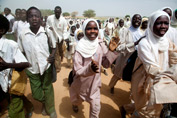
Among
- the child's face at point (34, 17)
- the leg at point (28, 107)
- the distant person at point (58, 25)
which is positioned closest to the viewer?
the child's face at point (34, 17)

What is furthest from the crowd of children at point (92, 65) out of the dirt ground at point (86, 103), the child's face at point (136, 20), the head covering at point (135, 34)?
the child's face at point (136, 20)

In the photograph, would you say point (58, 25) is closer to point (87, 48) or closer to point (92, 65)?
point (87, 48)

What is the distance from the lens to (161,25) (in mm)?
1860

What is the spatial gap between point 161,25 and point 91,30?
1.12 metres

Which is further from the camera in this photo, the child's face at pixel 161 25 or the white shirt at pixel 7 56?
the white shirt at pixel 7 56

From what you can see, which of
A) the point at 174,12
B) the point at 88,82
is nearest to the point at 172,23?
the point at 174,12

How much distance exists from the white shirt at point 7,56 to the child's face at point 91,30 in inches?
48.1

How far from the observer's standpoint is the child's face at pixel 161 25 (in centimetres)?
185

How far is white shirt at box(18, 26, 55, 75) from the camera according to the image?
2.39 m

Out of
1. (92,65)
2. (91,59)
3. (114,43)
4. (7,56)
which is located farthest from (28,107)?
(114,43)

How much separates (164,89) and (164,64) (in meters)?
0.71

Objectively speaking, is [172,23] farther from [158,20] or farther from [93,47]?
[93,47]

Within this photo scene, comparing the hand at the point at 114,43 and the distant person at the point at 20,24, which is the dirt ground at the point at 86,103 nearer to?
the hand at the point at 114,43

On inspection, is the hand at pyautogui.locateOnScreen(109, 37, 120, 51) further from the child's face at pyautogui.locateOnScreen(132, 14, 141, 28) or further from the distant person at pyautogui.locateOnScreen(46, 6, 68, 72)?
the distant person at pyautogui.locateOnScreen(46, 6, 68, 72)
